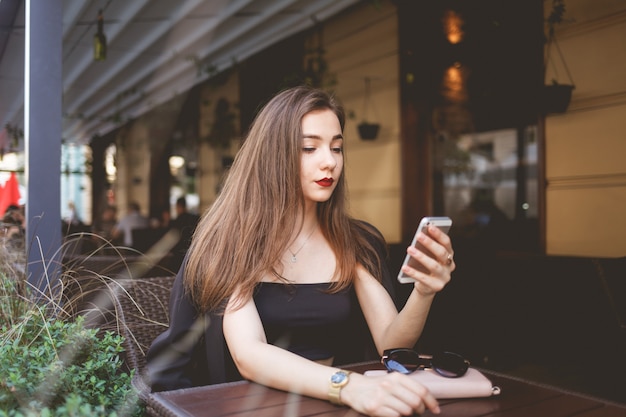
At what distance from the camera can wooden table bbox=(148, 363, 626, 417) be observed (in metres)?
1.24

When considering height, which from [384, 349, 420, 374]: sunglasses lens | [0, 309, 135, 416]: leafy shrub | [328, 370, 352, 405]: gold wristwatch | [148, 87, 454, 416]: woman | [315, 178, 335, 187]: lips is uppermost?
[315, 178, 335, 187]: lips

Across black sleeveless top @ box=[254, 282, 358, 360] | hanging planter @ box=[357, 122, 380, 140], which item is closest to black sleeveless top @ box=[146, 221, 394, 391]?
black sleeveless top @ box=[254, 282, 358, 360]

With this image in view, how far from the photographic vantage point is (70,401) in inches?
44.1

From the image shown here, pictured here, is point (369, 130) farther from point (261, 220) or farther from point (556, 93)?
point (261, 220)

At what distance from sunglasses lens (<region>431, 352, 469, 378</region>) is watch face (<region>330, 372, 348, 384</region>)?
0.23 meters

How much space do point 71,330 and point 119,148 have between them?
40.2ft

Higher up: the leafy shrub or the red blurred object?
the red blurred object

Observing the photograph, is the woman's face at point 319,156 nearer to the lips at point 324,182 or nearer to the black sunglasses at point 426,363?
the lips at point 324,182

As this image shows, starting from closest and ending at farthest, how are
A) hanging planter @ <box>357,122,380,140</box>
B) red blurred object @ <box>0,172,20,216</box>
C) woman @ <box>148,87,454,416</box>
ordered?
woman @ <box>148,87,454,416</box> → red blurred object @ <box>0,172,20,216</box> → hanging planter @ <box>357,122,380,140</box>

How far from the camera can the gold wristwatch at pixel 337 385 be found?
4.20 feet

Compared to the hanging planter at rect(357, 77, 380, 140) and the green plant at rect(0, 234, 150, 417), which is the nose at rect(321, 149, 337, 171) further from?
the hanging planter at rect(357, 77, 380, 140)

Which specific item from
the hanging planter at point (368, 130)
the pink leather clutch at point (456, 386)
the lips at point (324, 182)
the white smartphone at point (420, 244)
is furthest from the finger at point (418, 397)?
the hanging planter at point (368, 130)

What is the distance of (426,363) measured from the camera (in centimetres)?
141

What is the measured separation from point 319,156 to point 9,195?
9.84ft
